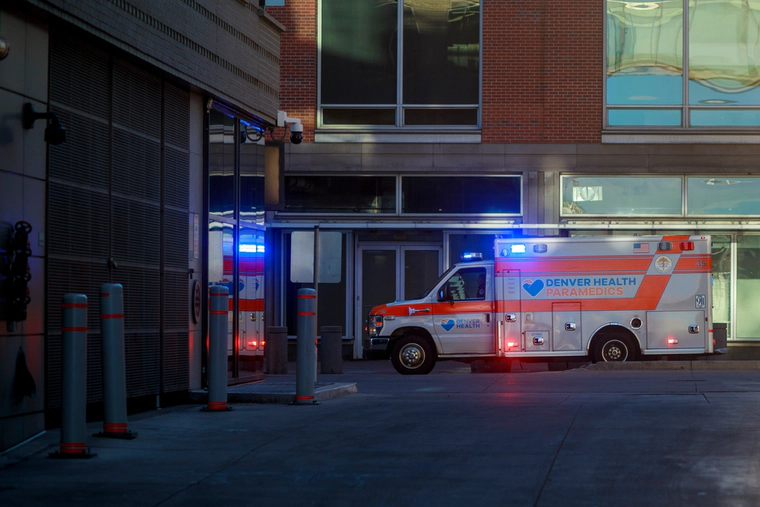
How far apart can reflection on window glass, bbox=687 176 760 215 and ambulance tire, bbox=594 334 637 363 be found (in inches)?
225

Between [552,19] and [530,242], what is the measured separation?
7001 millimetres

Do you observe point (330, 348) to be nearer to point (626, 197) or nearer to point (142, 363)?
point (626, 197)

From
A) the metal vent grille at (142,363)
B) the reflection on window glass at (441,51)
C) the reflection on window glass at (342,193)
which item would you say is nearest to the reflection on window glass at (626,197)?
the reflection on window glass at (441,51)

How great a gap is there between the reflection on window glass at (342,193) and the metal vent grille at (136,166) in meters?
13.1

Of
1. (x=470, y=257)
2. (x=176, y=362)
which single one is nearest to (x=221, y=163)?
(x=176, y=362)

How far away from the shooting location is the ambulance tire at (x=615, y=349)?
66.9 feet

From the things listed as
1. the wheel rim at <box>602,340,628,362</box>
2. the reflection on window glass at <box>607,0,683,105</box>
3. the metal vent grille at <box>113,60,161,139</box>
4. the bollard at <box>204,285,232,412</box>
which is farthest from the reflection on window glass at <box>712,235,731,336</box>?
the metal vent grille at <box>113,60,161,139</box>

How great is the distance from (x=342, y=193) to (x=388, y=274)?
222 centimetres

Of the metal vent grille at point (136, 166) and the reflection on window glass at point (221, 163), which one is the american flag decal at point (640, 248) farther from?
the metal vent grille at point (136, 166)

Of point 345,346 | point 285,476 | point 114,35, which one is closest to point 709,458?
point 285,476

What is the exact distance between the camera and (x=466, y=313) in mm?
20578

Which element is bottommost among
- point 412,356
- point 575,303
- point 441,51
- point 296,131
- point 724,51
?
point 412,356

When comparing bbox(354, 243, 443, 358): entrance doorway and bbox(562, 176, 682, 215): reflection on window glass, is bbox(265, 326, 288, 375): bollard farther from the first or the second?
bbox(562, 176, 682, 215): reflection on window glass

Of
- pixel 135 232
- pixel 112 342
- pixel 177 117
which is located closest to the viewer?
pixel 112 342
